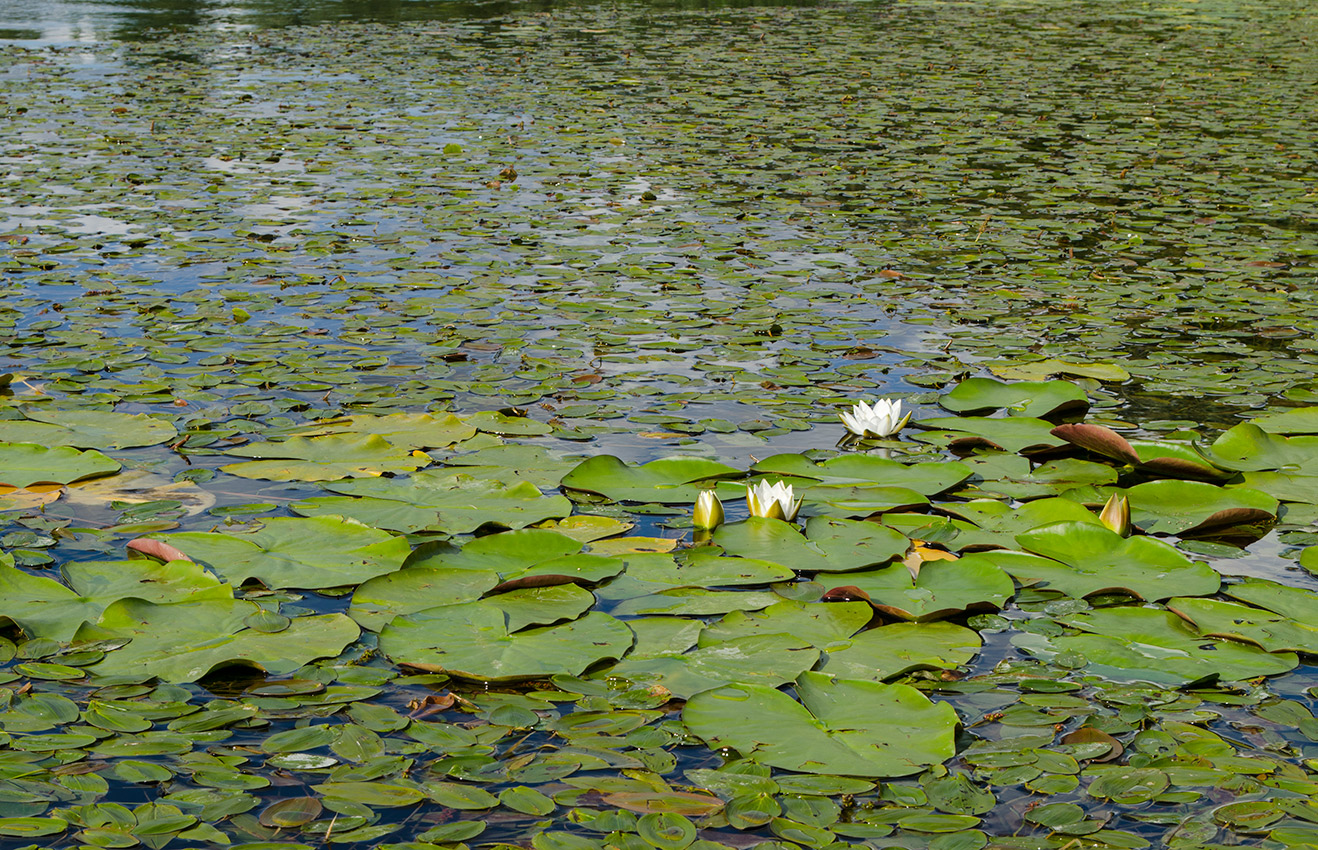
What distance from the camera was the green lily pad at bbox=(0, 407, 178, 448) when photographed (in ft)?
12.4

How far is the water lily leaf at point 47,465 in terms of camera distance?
3.47 m

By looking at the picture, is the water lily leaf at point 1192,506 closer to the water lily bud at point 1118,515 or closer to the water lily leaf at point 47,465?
the water lily bud at point 1118,515

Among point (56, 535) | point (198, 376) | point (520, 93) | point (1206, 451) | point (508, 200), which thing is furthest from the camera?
point (520, 93)

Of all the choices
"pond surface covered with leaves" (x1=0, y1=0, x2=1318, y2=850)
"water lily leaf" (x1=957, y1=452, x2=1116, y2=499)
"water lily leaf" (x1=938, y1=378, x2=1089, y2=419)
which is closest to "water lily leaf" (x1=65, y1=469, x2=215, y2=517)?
"pond surface covered with leaves" (x1=0, y1=0, x2=1318, y2=850)

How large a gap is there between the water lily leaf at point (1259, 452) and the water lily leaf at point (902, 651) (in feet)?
4.57

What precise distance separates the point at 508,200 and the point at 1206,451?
5068 mm

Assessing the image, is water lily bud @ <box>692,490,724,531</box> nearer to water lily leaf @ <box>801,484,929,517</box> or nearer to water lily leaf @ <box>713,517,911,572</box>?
water lily leaf @ <box>713,517,911,572</box>

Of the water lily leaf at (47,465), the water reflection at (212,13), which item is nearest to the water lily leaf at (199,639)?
the water lily leaf at (47,465)

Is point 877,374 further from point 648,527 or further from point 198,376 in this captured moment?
point 198,376

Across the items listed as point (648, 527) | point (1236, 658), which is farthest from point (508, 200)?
point (1236, 658)

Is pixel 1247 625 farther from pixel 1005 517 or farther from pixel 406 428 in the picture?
pixel 406 428

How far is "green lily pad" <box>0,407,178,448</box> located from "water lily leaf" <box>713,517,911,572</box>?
1.99m

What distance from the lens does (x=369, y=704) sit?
248 cm

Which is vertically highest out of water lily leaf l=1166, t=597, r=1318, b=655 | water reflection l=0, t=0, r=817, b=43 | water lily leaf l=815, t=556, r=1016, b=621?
water reflection l=0, t=0, r=817, b=43
